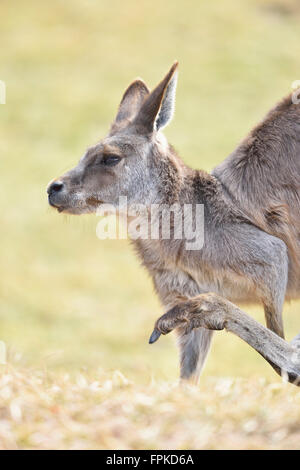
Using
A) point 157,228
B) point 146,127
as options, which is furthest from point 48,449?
point 146,127

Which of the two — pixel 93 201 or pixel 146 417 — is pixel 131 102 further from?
pixel 146 417

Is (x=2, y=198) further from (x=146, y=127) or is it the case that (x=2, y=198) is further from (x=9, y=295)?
(x=146, y=127)

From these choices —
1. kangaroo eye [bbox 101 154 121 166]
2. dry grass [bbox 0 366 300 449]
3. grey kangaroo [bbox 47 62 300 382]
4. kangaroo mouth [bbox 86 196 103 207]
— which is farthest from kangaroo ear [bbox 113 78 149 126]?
dry grass [bbox 0 366 300 449]

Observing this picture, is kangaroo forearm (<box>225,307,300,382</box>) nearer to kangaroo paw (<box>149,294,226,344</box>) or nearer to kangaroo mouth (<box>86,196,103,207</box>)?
kangaroo paw (<box>149,294,226,344</box>)

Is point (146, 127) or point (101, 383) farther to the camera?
point (146, 127)

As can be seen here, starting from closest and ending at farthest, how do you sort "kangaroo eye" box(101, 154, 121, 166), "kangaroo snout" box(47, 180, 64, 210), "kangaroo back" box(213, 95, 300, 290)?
1. "kangaroo back" box(213, 95, 300, 290)
2. "kangaroo snout" box(47, 180, 64, 210)
3. "kangaroo eye" box(101, 154, 121, 166)

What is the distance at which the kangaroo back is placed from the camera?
5395mm

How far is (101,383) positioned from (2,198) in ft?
57.6

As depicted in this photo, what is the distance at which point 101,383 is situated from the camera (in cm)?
417

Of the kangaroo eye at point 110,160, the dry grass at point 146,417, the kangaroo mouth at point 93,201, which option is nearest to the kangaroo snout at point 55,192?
the kangaroo mouth at point 93,201

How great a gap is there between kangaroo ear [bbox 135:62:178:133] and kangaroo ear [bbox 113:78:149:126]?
10.0 inches

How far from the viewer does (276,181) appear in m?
5.44

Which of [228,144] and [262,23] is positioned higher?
[262,23]

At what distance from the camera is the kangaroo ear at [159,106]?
17.8 feet
